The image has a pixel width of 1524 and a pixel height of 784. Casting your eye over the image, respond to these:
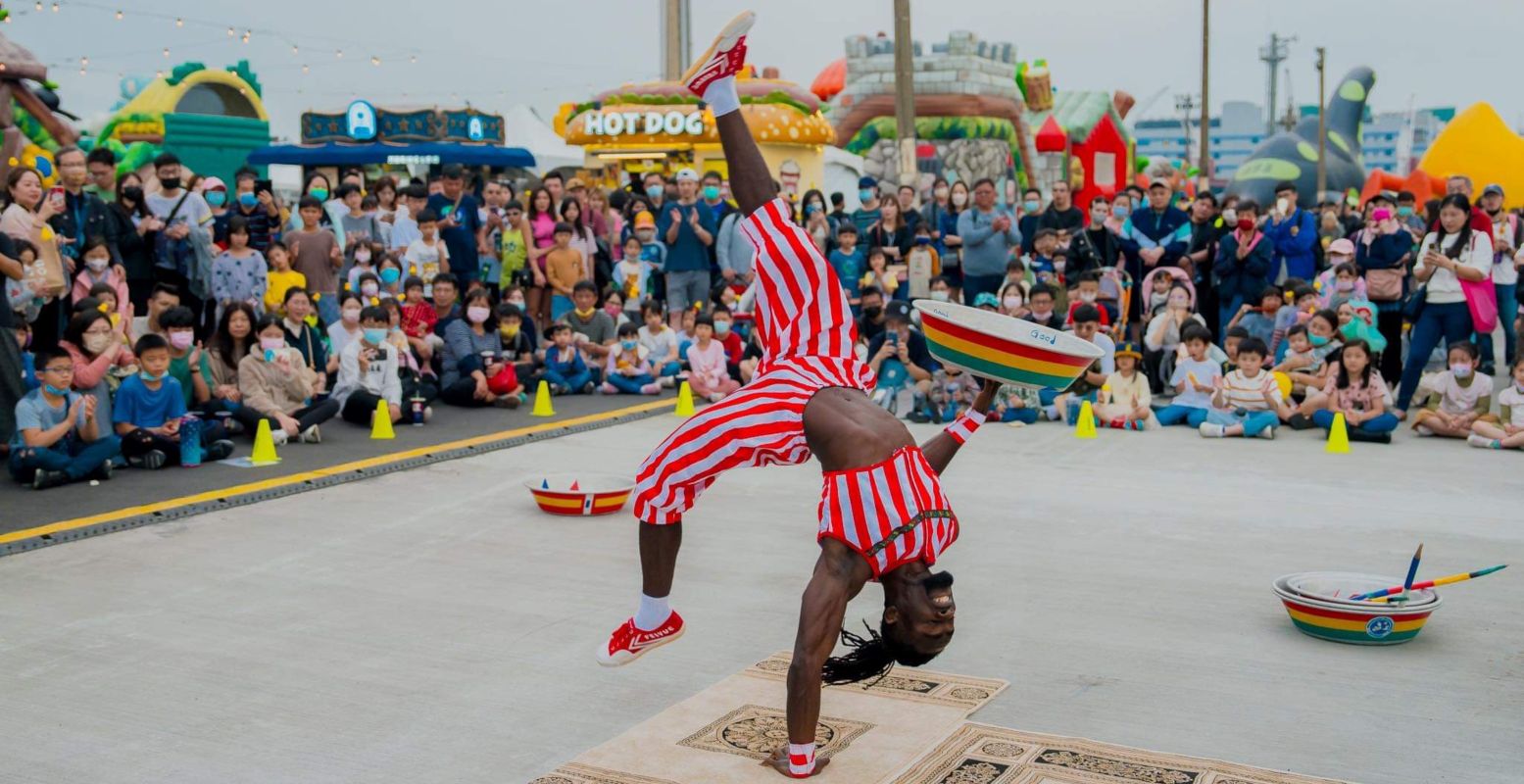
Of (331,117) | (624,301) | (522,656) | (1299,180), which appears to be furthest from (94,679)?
(1299,180)

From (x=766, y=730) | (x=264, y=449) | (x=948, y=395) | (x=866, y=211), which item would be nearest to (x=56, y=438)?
(x=264, y=449)

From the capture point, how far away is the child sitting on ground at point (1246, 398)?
33.2 feet

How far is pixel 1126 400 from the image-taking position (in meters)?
10.6

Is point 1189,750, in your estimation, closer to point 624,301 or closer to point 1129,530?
point 1129,530

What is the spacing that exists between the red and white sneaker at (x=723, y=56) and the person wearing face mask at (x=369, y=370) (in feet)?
20.0

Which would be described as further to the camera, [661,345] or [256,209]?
[661,345]

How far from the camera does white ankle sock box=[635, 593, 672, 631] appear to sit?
4512mm

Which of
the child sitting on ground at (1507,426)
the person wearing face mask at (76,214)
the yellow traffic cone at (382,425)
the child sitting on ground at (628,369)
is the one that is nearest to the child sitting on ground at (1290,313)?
the child sitting on ground at (1507,426)

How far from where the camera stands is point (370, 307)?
10492 mm

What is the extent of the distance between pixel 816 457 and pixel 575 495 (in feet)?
11.5

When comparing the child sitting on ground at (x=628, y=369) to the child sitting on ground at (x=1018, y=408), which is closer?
the child sitting on ground at (x=1018, y=408)

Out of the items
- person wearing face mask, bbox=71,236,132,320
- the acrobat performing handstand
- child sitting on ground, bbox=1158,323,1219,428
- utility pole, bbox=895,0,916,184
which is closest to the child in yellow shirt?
person wearing face mask, bbox=71,236,132,320

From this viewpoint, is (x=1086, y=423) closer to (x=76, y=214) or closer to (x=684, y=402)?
(x=684, y=402)

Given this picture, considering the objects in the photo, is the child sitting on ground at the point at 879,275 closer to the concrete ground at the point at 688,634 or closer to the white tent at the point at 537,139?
the concrete ground at the point at 688,634
